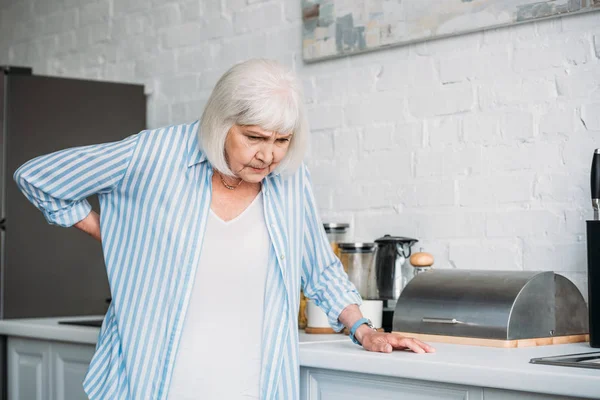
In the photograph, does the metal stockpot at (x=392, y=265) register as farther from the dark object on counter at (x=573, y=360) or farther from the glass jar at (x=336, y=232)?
the dark object on counter at (x=573, y=360)

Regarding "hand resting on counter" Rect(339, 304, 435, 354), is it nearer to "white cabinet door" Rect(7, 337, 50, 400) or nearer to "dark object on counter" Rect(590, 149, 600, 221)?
"dark object on counter" Rect(590, 149, 600, 221)

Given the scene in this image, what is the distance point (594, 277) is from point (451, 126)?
2.44ft

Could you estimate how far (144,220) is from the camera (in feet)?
6.45

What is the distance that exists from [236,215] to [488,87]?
35.8 inches

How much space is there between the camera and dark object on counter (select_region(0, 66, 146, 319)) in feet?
10.3

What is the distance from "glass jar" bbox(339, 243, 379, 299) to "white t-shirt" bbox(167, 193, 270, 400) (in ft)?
2.07

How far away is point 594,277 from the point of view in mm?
1977

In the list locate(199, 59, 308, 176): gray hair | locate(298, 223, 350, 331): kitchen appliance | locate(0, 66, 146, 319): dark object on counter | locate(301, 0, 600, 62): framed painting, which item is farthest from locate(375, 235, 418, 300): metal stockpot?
locate(0, 66, 146, 319): dark object on counter

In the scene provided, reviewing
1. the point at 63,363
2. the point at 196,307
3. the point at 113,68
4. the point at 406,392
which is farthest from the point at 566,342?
the point at 113,68

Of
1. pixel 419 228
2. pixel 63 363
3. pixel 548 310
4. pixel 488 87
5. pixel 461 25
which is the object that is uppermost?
pixel 461 25

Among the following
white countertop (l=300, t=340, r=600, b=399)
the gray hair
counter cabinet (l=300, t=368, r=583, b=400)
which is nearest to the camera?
white countertop (l=300, t=340, r=600, b=399)

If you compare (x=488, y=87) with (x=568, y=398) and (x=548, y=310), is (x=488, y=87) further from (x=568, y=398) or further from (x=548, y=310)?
(x=568, y=398)

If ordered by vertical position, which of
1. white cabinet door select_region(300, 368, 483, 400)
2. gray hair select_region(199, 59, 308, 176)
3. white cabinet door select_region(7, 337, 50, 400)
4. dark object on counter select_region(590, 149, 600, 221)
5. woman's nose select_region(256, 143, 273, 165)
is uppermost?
gray hair select_region(199, 59, 308, 176)

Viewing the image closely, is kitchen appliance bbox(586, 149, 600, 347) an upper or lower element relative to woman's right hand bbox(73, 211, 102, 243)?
lower
